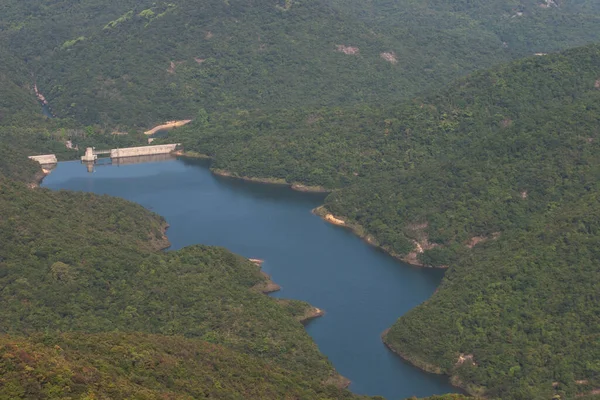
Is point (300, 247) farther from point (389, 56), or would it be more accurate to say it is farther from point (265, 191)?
point (389, 56)

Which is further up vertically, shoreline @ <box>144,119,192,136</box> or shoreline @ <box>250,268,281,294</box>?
shoreline @ <box>250,268,281,294</box>

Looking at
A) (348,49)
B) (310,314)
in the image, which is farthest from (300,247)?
(348,49)

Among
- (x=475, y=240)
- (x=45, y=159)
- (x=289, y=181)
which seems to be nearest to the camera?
(x=475, y=240)

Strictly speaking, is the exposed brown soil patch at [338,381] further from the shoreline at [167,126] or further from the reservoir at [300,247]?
the shoreline at [167,126]

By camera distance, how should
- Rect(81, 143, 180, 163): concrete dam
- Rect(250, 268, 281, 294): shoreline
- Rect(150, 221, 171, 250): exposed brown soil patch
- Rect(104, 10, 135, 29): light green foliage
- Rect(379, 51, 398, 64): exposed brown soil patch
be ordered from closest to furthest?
Rect(250, 268, 281, 294): shoreline → Rect(150, 221, 171, 250): exposed brown soil patch → Rect(81, 143, 180, 163): concrete dam → Rect(379, 51, 398, 64): exposed brown soil patch → Rect(104, 10, 135, 29): light green foliage

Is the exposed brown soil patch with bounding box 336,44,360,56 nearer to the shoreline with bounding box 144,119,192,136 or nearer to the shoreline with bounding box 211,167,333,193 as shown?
the shoreline with bounding box 144,119,192,136

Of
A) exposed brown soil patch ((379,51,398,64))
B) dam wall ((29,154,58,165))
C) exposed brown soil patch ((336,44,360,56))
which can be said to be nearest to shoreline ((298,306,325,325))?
dam wall ((29,154,58,165))
